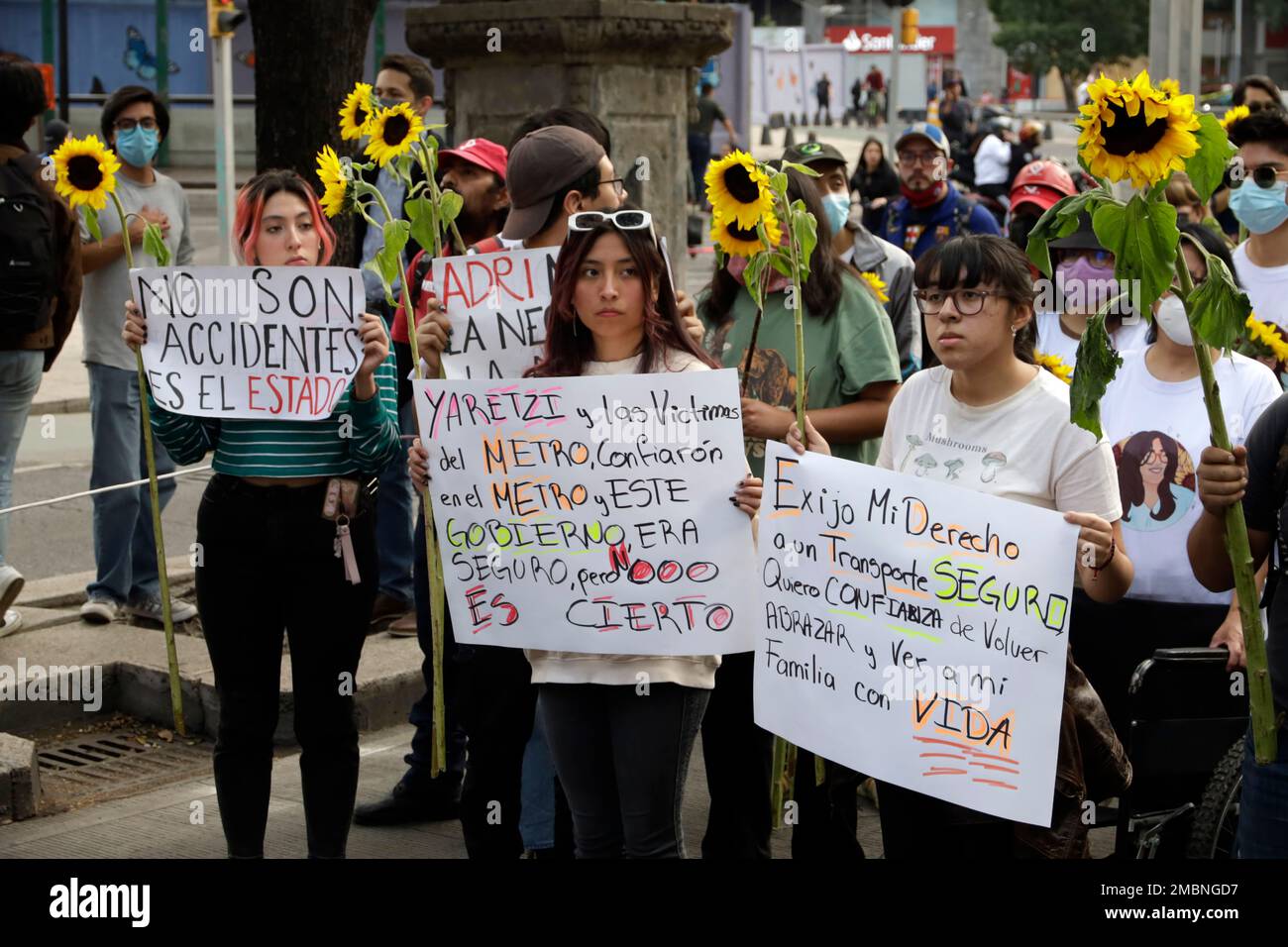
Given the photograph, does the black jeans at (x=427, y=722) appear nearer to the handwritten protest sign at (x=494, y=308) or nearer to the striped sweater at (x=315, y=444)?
the striped sweater at (x=315, y=444)

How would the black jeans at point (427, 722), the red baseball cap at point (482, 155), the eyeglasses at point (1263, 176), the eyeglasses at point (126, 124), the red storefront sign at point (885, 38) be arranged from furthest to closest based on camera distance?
the red storefront sign at point (885, 38)
the eyeglasses at point (126, 124)
the eyeglasses at point (1263, 176)
the red baseball cap at point (482, 155)
the black jeans at point (427, 722)

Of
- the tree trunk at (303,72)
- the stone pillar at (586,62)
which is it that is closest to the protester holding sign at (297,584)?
the tree trunk at (303,72)

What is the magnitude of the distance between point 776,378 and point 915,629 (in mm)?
1130

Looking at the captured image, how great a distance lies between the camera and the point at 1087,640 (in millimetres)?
4562

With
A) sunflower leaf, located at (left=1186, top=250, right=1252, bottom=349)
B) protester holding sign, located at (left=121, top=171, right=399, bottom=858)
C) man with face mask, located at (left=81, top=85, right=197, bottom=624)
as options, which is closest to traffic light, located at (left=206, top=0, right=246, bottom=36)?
man with face mask, located at (left=81, top=85, right=197, bottom=624)

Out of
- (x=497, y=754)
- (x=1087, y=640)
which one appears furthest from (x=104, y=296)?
(x=1087, y=640)

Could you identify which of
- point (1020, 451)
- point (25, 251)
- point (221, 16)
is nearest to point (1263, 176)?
point (1020, 451)

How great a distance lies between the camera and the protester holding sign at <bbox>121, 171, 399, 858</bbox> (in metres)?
4.33

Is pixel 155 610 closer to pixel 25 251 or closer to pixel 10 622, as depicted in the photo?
pixel 10 622

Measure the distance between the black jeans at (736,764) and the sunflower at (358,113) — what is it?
1.80m

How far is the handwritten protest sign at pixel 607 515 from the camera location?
390 centimetres

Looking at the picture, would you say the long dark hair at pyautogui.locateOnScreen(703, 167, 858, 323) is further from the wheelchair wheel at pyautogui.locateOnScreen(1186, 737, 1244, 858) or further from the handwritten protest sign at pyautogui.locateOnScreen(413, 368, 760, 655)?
the wheelchair wheel at pyautogui.locateOnScreen(1186, 737, 1244, 858)

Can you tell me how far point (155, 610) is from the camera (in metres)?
6.90

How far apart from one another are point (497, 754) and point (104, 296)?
371cm
